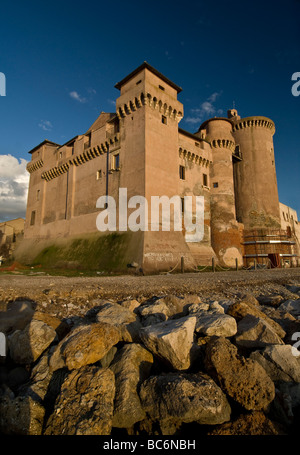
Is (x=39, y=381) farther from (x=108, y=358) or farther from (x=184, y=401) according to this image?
(x=184, y=401)

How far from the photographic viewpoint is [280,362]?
2703mm

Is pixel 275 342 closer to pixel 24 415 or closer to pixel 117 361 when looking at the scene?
pixel 117 361

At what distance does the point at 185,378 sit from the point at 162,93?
18077 millimetres

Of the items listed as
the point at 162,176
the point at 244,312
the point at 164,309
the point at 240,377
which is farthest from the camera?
the point at 162,176

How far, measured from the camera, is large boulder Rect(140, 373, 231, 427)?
86.4 inches

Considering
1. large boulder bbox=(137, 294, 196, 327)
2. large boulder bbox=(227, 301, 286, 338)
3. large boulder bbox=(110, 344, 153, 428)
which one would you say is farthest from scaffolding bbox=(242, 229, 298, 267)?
large boulder bbox=(110, 344, 153, 428)

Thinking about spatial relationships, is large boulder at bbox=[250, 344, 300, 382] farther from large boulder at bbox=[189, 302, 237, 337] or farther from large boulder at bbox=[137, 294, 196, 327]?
large boulder at bbox=[137, 294, 196, 327]

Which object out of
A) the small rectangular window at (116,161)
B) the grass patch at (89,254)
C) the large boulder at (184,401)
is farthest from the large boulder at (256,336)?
the small rectangular window at (116,161)

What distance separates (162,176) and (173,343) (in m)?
14.4

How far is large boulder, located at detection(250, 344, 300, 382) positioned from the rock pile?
10 millimetres

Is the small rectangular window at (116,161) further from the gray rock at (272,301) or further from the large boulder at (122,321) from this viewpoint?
the large boulder at (122,321)

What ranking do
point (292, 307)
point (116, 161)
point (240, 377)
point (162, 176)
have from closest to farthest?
point (240, 377) → point (292, 307) → point (162, 176) → point (116, 161)

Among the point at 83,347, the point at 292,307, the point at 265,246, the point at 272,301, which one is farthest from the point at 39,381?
the point at 265,246

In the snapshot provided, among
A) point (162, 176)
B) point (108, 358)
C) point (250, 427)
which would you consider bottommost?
point (250, 427)
